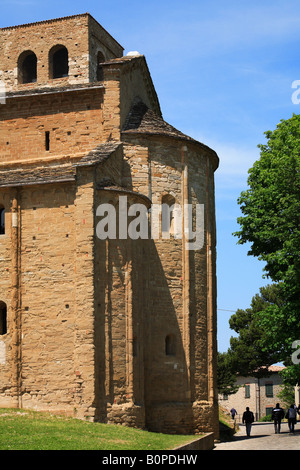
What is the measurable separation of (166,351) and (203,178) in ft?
24.5

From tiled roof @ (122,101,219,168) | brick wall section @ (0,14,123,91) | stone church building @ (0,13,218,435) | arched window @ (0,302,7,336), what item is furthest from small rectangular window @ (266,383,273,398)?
arched window @ (0,302,7,336)

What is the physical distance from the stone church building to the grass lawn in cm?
127

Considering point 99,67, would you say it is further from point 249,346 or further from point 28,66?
point 249,346

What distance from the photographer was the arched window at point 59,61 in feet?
111

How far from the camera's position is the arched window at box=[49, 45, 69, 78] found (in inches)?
1332

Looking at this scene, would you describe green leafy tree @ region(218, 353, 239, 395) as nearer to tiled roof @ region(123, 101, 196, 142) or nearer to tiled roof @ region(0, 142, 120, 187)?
tiled roof @ region(123, 101, 196, 142)

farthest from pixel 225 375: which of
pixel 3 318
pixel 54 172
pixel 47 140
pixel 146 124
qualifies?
pixel 54 172

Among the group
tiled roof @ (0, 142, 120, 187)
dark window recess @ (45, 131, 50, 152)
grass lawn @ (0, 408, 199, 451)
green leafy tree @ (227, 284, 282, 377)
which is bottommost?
grass lawn @ (0, 408, 199, 451)

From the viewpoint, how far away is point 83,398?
80.9 ft

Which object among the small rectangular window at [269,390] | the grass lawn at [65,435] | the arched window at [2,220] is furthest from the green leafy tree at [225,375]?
the arched window at [2,220]

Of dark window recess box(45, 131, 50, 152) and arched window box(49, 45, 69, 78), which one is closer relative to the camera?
dark window recess box(45, 131, 50, 152)

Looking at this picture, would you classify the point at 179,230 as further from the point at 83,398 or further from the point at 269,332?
the point at 83,398

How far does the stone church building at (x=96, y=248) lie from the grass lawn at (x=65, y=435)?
127cm

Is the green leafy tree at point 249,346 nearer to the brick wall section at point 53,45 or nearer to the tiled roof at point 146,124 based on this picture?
the tiled roof at point 146,124
